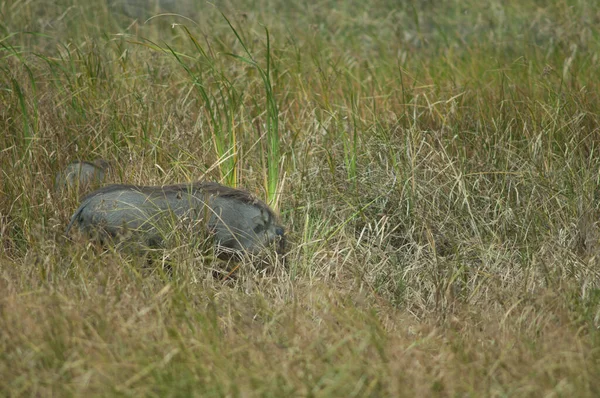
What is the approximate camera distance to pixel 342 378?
2090 millimetres

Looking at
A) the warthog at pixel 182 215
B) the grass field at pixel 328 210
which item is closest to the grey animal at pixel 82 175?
the grass field at pixel 328 210

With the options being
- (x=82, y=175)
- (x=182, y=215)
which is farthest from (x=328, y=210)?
(x=82, y=175)

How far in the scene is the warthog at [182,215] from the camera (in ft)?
9.58

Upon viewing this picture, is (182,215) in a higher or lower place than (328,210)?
higher

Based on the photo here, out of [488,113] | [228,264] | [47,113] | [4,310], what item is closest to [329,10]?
[488,113]

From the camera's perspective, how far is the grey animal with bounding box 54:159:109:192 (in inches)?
129

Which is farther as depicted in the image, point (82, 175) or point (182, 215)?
point (82, 175)

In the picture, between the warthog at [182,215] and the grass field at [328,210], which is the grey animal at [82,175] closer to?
the grass field at [328,210]

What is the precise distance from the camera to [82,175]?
3.38 meters

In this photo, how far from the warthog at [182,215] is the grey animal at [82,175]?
10.6 inches

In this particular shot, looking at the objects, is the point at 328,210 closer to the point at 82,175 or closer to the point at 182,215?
the point at 182,215

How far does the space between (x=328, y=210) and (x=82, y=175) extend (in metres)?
0.95

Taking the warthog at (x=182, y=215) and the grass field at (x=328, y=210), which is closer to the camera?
the grass field at (x=328, y=210)

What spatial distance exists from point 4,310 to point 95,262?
44cm
